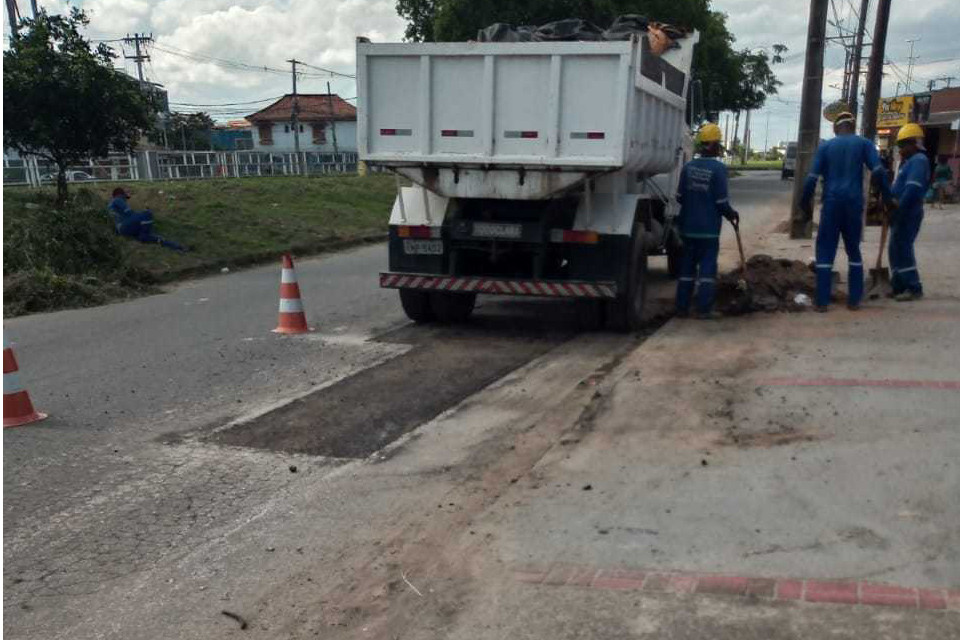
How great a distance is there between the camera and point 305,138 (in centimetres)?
8900

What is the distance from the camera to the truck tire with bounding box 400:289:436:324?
896 centimetres

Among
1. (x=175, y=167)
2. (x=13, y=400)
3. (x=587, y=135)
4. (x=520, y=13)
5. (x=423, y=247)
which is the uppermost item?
(x=520, y=13)

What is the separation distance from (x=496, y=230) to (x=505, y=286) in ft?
1.78

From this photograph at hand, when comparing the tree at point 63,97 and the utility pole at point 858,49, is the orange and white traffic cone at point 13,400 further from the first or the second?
the utility pole at point 858,49

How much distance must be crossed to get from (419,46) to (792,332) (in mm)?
4229

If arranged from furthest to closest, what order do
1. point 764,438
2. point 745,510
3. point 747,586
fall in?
point 764,438
point 745,510
point 747,586

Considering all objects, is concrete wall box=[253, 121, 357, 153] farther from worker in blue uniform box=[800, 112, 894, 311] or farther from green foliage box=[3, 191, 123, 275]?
worker in blue uniform box=[800, 112, 894, 311]

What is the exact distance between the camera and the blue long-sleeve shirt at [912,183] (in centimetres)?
866

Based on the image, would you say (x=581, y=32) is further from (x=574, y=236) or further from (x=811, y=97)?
(x=811, y=97)

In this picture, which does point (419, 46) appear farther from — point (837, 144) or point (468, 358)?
point (837, 144)

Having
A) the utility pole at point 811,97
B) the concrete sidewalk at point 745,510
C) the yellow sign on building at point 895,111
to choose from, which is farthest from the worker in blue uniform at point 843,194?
the yellow sign on building at point 895,111

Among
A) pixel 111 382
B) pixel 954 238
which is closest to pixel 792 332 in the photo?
pixel 111 382

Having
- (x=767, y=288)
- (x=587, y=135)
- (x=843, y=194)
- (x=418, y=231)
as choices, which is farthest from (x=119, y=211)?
(x=843, y=194)

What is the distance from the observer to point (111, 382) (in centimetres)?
698
